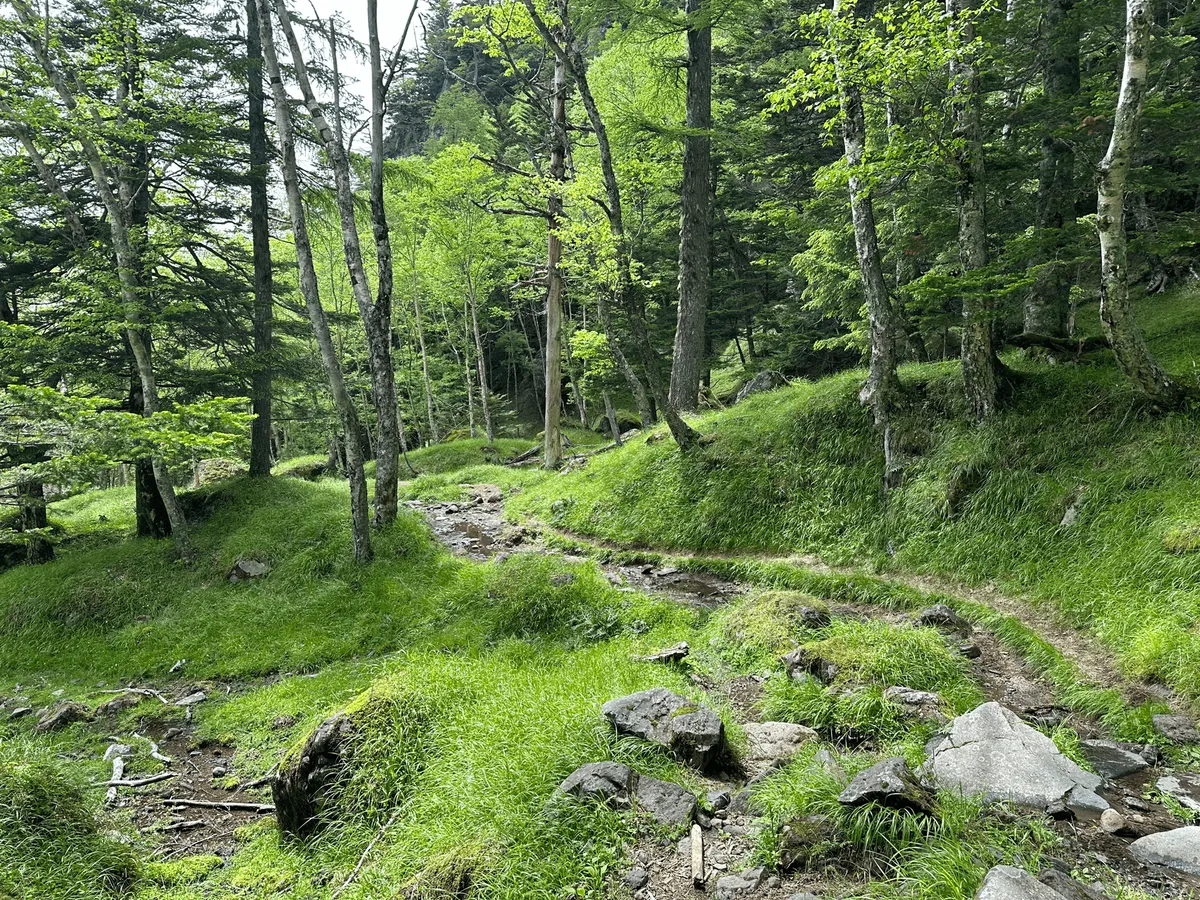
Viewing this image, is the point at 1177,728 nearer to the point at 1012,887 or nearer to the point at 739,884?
the point at 1012,887

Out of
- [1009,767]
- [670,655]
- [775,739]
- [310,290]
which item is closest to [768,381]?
[670,655]

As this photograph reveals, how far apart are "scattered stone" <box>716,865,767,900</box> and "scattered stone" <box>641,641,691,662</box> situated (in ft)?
11.0

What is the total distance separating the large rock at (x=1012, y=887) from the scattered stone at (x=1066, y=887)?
6 cm

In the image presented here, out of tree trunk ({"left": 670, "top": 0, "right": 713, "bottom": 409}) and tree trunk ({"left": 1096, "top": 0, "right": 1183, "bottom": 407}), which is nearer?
tree trunk ({"left": 1096, "top": 0, "right": 1183, "bottom": 407})

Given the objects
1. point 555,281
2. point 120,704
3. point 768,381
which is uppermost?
point 555,281

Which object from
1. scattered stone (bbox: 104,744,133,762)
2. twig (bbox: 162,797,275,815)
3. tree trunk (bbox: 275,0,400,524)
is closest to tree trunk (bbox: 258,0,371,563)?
tree trunk (bbox: 275,0,400,524)

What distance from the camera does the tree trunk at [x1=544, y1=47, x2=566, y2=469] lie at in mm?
16297

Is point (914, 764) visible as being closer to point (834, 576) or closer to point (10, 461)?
point (834, 576)

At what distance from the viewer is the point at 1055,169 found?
9969mm

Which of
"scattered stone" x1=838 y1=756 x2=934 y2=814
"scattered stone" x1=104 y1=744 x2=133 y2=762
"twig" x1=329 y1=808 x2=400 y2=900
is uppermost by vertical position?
"scattered stone" x1=838 y1=756 x2=934 y2=814

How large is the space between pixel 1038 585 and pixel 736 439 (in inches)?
234

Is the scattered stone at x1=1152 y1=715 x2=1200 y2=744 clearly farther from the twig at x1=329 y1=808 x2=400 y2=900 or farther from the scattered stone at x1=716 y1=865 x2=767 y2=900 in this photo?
the twig at x1=329 y1=808 x2=400 y2=900

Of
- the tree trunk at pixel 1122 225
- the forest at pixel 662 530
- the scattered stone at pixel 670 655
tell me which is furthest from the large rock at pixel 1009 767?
the tree trunk at pixel 1122 225

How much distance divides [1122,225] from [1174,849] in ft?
22.2
